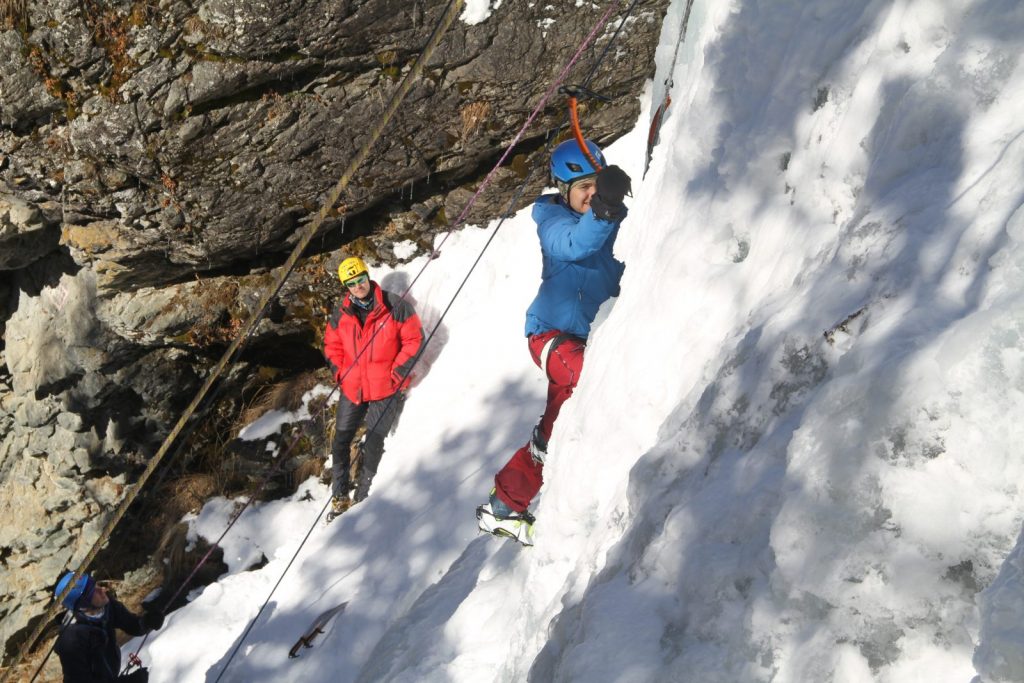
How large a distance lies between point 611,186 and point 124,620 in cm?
569

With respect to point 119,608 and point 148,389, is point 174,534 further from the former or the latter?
point 119,608

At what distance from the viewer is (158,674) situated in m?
6.85

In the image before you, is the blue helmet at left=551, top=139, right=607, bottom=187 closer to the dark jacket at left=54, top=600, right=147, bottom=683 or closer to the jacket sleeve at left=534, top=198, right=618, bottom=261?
the jacket sleeve at left=534, top=198, right=618, bottom=261

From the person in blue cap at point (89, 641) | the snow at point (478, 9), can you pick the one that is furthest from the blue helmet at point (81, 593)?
the snow at point (478, 9)

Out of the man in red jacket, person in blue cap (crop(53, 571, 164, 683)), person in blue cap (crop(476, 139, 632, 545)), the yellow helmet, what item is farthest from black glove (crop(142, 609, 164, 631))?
person in blue cap (crop(476, 139, 632, 545))

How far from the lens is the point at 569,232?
390 cm

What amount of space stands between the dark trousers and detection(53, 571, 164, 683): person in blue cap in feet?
7.05

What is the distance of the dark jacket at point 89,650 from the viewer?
5793 mm

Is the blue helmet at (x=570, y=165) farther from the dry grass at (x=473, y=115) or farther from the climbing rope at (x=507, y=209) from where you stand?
the dry grass at (x=473, y=115)

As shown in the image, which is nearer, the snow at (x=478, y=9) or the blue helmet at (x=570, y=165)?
the blue helmet at (x=570, y=165)

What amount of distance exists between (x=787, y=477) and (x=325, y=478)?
23.6ft

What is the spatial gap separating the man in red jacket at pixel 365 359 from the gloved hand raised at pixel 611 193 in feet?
12.3

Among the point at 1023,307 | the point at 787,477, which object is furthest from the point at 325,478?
the point at 1023,307

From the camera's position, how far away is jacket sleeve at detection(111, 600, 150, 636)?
20.7ft
